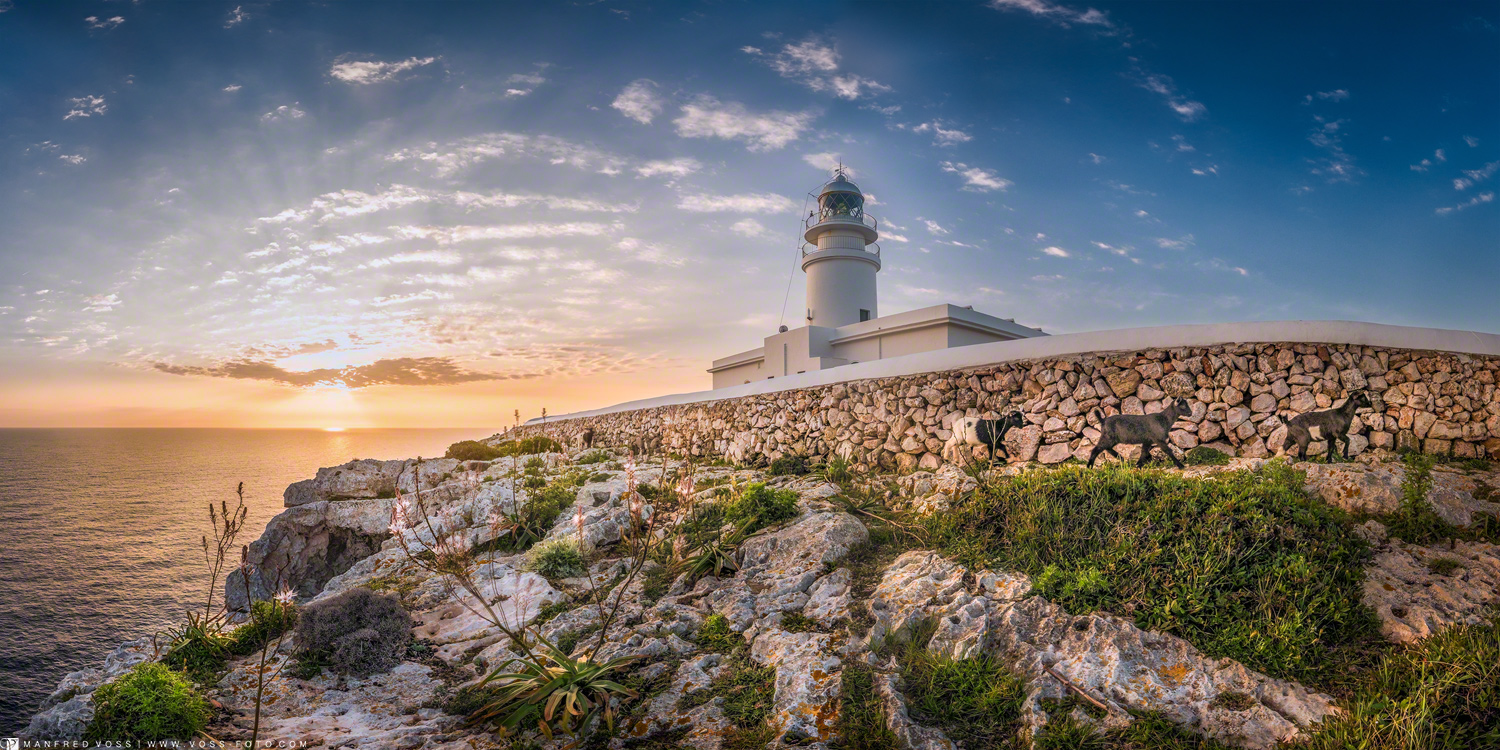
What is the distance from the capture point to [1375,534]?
550cm

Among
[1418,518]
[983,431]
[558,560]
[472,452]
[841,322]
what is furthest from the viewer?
[841,322]

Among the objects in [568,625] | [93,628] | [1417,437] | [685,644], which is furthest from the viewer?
[93,628]

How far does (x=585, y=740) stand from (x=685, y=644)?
49.5 inches

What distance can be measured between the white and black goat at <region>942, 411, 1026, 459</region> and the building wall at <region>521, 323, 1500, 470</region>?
172 millimetres

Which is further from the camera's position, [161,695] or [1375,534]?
[1375,534]

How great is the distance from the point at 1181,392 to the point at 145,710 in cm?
1149

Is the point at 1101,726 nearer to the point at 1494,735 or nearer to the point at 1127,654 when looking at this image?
the point at 1127,654

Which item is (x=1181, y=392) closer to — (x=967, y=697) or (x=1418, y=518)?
(x=1418, y=518)

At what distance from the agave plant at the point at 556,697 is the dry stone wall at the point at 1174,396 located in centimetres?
748

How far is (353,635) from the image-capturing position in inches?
223

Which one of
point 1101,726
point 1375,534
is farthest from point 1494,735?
point 1375,534

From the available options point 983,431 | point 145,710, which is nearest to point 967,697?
point 145,710

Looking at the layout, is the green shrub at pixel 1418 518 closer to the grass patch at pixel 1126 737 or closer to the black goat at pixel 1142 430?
the black goat at pixel 1142 430

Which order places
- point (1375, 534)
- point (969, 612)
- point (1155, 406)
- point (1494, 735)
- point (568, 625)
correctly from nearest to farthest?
point (1494, 735) → point (969, 612) → point (1375, 534) → point (568, 625) → point (1155, 406)
